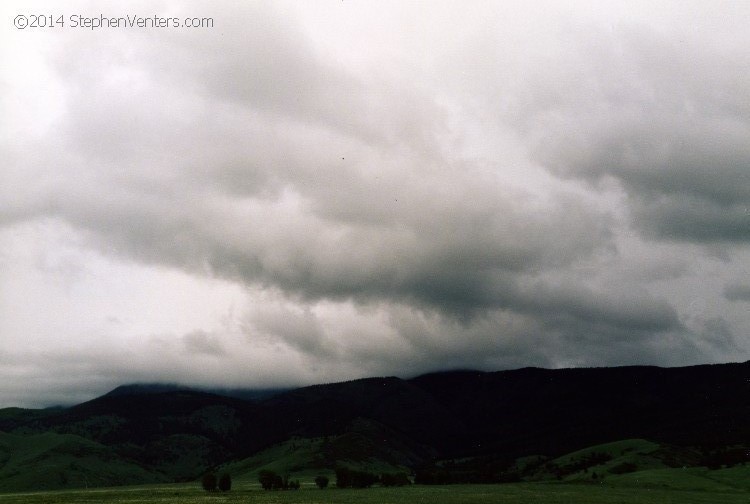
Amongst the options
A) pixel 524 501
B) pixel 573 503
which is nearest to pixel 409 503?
pixel 524 501

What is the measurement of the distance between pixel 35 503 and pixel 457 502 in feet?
405

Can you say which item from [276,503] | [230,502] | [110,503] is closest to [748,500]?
[276,503]

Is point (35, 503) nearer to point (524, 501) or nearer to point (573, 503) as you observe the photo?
point (524, 501)

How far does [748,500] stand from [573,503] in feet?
196

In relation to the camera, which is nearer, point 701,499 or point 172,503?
point 172,503

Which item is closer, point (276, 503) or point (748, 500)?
point (276, 503)

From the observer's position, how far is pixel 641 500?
19038 centimetres

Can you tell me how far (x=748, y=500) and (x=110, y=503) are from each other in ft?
621

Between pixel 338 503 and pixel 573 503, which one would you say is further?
pixel 338 503

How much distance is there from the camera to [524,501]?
192000mm

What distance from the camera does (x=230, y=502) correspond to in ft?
633

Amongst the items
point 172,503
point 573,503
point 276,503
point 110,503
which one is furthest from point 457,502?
point 110,503

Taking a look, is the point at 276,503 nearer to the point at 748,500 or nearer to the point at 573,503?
the point at 573,503

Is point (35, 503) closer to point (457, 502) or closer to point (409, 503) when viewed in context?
point (409, 503)
